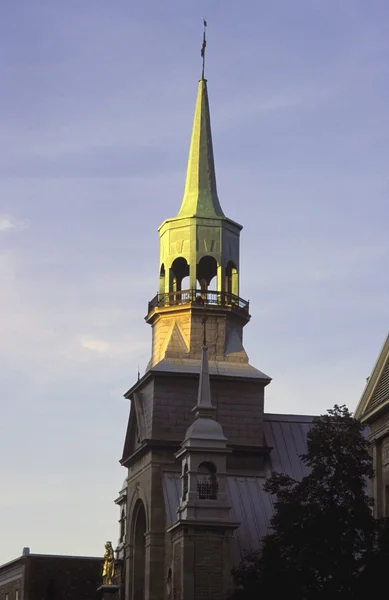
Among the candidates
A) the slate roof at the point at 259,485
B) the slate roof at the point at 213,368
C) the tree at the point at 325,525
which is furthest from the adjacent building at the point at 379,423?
the slate roof at the point at 213,368

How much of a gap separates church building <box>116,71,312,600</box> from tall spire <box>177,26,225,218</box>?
56 millimetres

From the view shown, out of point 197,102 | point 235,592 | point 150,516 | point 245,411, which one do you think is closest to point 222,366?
point 245,411

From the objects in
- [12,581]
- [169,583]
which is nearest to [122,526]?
[169,583]

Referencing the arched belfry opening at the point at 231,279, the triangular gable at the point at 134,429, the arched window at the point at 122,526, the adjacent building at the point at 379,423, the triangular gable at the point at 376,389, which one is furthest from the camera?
the arched window at the point at 122,526

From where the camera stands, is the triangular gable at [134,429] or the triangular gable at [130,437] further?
the triangular gable at [130,437]

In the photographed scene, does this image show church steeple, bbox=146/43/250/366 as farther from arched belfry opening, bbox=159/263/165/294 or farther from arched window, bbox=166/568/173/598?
arched window, bbox=166/568/173/598

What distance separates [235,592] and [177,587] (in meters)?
15.8

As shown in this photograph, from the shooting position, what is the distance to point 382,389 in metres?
55.9

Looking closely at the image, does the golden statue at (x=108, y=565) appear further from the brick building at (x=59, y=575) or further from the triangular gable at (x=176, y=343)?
the brick building at (x=59, y=575)

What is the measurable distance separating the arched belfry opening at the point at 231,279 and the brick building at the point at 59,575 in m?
26.7

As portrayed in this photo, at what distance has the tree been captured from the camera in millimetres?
52438

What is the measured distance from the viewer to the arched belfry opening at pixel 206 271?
85000 mm

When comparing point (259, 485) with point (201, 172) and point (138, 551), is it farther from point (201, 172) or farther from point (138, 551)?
point (201, 172)

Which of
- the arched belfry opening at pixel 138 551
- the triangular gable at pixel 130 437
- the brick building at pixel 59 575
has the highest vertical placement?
the triangular gable at pixel 130 437
